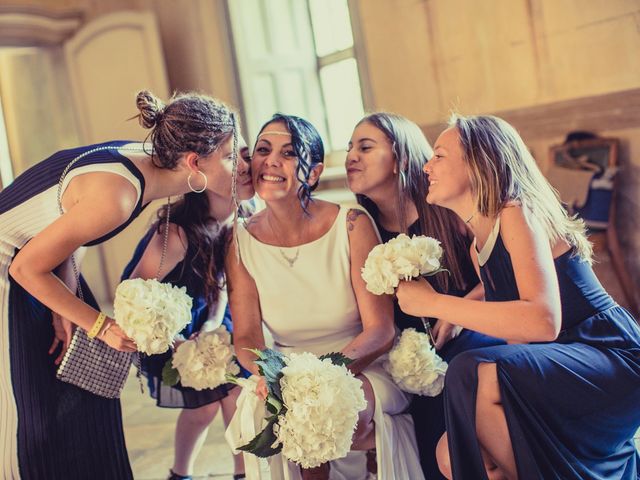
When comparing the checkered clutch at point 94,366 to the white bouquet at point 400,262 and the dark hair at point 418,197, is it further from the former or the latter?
the dark hair at point 418,197

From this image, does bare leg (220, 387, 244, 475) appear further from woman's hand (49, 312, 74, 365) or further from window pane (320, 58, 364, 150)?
window pane (320, 58, 364, 150)

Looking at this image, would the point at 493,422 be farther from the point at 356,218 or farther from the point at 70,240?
the point at 70,240

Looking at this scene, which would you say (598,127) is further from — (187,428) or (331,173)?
(187,428)

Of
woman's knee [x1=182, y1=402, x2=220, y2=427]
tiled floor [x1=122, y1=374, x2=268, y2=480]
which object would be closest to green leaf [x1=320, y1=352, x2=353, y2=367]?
woman's knee [x1=182, y1=402, x2=220, y2=427]

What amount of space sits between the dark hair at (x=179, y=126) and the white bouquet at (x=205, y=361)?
72 cm

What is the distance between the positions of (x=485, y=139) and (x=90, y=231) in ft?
4.46

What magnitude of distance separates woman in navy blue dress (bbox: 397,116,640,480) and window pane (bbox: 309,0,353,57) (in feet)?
16.8

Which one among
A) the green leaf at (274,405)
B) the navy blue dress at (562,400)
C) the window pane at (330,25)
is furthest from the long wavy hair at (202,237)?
the window pane at (330,25)

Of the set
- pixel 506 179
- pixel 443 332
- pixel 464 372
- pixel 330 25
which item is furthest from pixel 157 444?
pixel 330 25

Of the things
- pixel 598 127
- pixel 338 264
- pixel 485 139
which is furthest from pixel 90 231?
pixel 598 127

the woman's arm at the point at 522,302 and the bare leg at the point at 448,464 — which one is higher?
the woman's arm at the point at 522,302

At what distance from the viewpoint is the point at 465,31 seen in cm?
564

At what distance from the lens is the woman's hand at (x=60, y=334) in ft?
9.14

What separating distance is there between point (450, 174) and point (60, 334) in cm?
157
